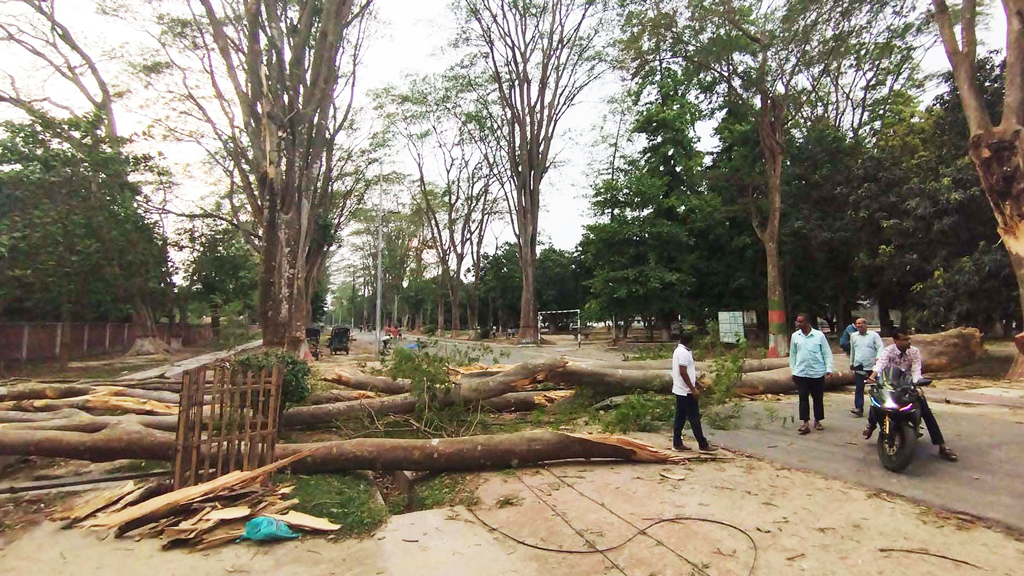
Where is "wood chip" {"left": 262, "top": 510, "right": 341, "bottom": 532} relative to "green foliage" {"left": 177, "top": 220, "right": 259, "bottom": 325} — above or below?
below

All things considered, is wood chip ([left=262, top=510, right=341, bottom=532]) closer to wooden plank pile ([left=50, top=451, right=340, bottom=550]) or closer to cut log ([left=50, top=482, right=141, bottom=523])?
wooden plank pile ([left=50, top=451, right=340, bottom=550])

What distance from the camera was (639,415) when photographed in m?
8.34

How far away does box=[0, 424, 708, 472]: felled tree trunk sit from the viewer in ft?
19.6

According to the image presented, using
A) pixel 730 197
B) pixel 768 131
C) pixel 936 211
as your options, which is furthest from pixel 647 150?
pixel 936 211

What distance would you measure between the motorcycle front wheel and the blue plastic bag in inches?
217

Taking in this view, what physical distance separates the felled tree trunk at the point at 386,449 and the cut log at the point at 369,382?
427 centimetres

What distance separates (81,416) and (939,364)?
16.2 m

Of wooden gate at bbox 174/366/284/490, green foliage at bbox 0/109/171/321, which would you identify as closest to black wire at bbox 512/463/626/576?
wooden gate at bbox 174/366/284/490

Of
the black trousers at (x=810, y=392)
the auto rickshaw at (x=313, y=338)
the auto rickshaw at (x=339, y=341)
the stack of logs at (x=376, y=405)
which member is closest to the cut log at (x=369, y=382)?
the stack of logs at (x=376, y=405)

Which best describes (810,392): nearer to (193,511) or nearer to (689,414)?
(689,414)

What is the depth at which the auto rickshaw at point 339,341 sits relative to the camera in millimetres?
29656

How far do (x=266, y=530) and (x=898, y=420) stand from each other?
19.0 feet

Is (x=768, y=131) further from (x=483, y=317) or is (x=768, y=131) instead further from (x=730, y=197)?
(x=483, y=317)

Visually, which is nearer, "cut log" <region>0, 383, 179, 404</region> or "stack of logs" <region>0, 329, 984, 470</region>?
"stack of logs" <region>0, 329, 984, 470</region>
